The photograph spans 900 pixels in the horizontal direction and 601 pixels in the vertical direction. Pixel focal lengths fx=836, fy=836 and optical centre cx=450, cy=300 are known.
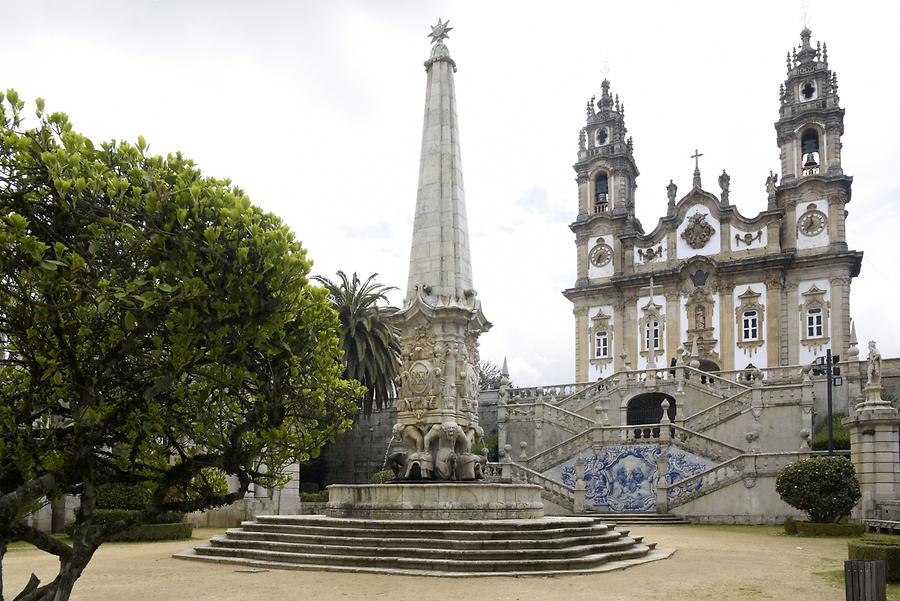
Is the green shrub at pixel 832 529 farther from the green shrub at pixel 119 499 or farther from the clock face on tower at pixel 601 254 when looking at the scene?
the clock face on tower at pixel 601 254

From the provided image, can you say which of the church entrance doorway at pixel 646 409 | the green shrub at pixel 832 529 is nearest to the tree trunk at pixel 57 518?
the green shrub at pixel 832 529

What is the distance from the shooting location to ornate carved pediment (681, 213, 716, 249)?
153 ft

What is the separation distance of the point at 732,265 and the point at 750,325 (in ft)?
10.9

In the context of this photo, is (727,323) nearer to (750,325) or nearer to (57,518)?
(750,325)

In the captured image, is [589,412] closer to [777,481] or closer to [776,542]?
[777,481]

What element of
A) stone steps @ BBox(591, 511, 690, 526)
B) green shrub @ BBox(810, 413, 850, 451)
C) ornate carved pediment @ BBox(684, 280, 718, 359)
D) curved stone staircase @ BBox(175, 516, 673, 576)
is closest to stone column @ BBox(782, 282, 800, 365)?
ornate carved pediment @ BBox(684, 280, 718, 359)

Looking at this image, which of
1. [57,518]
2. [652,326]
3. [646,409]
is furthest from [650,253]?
[57,518]

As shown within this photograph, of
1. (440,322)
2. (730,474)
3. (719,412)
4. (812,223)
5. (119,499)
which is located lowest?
(119,499)

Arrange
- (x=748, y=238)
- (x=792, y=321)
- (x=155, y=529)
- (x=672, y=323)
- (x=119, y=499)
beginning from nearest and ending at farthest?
(x=155, y=529) → (x=119, y=499) → (x=792, y=321) → (x=748, y=238) → (x=672, y=323)

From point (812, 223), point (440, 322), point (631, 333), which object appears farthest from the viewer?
point (631, 333)

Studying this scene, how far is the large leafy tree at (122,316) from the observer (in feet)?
21.8

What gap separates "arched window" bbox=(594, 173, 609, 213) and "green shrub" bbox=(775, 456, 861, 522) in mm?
29750

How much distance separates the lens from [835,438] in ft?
94.3

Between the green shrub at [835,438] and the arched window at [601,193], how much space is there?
2189cm
